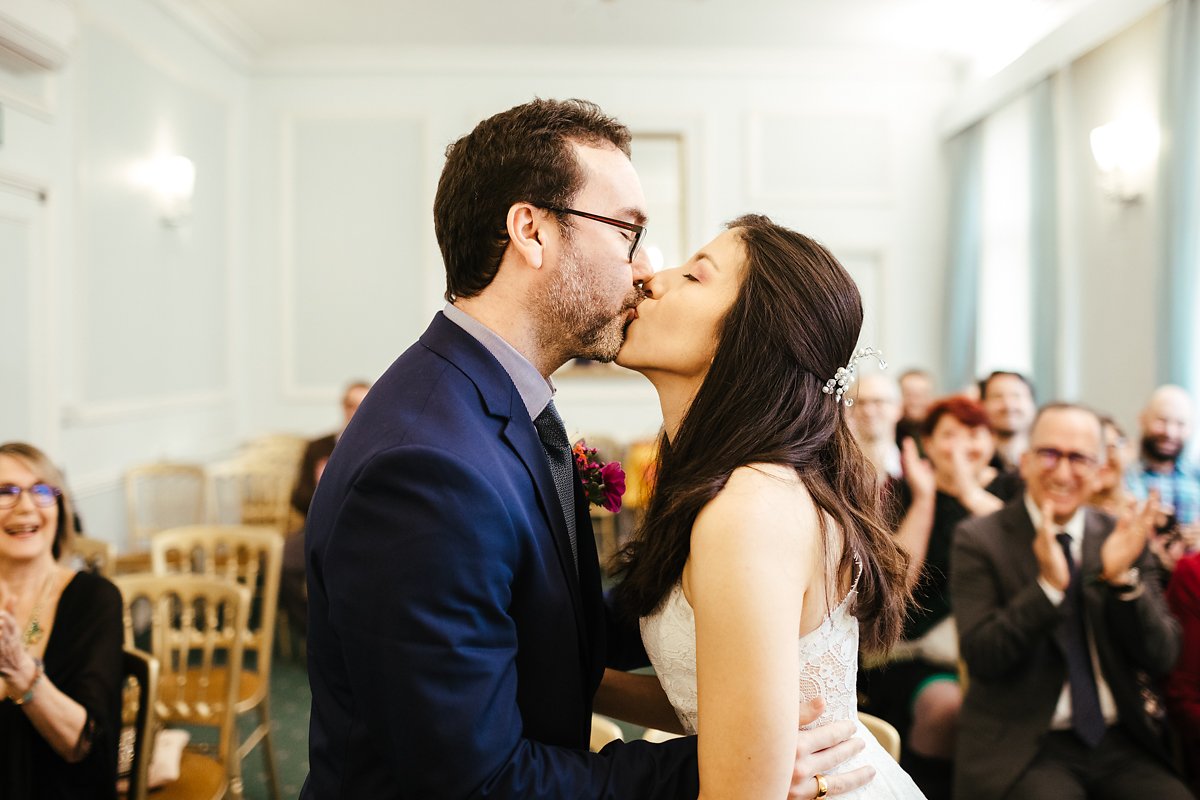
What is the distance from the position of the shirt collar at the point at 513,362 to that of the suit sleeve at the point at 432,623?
0.98 ft

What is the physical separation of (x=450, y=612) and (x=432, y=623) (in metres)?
0.03

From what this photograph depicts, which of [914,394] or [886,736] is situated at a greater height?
[914,394]

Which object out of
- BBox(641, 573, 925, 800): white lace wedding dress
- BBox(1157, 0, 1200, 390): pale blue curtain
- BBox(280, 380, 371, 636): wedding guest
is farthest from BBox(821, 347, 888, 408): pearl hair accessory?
BBox(1157, 0, 1200, 390): pale blue curtain

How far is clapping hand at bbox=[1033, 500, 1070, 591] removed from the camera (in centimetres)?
250

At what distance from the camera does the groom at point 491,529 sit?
3.55 ft

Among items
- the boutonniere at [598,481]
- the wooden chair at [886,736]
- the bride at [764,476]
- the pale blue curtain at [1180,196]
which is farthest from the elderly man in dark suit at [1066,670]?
the pale blue curtain at [1180,196]

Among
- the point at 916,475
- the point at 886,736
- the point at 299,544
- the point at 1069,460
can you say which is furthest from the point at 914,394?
the point at 886,736

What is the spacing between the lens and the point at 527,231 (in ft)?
4.69

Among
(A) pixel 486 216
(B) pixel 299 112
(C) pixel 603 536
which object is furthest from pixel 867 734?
(B) pixel 299 112

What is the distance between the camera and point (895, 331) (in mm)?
8000

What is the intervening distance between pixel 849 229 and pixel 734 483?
703 cm

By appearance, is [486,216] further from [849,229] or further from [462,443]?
[849,229]

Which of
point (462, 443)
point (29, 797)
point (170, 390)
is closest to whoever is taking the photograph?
point (462, 443)

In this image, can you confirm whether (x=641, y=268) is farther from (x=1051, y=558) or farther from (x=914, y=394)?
(x=914, y=394)
